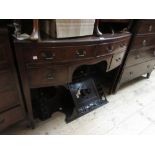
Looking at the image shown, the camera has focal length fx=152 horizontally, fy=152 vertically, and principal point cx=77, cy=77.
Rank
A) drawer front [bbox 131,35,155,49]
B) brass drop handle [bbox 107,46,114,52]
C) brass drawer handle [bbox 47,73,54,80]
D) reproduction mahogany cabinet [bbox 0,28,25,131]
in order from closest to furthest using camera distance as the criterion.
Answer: reproduction mahogany cabinet [bbox 0,28,25,131], brass drawer handle [bbox 47,73,54,80], brass drop handle [bbox 107,46,114,52], drawer front [bbox 131,35,155,49]

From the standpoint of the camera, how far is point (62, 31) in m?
0.95

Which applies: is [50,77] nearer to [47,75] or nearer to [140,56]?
[47,75]

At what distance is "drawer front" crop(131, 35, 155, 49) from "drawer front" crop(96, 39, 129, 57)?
120 millimetres

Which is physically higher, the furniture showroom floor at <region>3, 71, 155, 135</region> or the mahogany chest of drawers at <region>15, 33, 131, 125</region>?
the mahogany chest of drawers at <region>15, 33, 131, 125</region>

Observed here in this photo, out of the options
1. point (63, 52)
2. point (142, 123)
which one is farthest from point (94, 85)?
point (63, 52)

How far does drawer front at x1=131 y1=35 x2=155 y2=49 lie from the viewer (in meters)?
1.42

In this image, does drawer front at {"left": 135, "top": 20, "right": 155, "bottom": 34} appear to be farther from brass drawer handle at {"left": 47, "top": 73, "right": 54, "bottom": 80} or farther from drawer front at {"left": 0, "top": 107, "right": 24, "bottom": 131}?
drawer front at {"left": 0, "top": 107, "right": 24, "bottom": 131}

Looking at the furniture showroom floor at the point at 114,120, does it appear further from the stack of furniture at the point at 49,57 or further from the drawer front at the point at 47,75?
the drawer front at the point at 47,75

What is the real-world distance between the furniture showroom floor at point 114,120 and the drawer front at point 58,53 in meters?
0.65

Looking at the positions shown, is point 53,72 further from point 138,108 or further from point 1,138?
point 138,108

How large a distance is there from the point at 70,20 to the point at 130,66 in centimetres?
98

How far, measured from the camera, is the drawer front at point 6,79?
93 cm

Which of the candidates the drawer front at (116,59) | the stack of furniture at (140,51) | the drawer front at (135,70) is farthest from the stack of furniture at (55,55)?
the drawer front at (135,70)

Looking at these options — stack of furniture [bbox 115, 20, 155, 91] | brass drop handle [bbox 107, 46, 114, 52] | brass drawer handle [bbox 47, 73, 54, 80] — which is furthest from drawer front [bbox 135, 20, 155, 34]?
brass drawer handle [bbox 47, 73, 54, 80]
